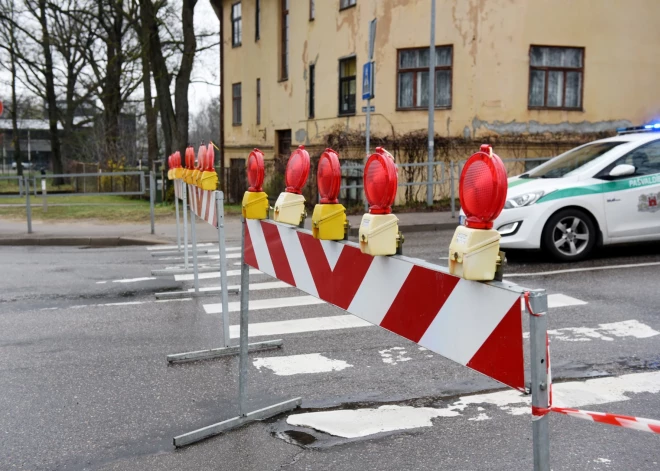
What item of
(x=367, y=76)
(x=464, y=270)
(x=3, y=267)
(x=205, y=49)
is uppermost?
(x=205, y=49)

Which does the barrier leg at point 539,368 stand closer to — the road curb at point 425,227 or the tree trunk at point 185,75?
the road curb at point 425,227

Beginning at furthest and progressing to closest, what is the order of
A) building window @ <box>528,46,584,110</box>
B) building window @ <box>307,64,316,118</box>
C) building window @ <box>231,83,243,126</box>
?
building window @ <box>231,83,243,126</box> < building window @ <box>307,64,316,118</box> < building window @ <box>528,46,584,110</box>

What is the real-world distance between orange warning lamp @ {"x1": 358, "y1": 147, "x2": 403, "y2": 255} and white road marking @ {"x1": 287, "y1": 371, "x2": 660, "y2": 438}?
1.64 meters

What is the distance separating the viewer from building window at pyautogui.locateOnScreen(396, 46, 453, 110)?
66.0 feet

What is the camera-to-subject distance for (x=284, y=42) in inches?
1052

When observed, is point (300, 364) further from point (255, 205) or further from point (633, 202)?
point (633, 202)

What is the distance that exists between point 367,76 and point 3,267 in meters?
7.95

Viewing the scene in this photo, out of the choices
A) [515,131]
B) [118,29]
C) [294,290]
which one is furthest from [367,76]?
[118,29]

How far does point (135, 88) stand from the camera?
40.8 meters

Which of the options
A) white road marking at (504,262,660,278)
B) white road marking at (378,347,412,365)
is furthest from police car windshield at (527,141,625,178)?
white road marking at (378,347,412,365)

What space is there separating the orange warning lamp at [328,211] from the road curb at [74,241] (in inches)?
467

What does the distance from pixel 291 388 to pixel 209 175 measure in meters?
2.40

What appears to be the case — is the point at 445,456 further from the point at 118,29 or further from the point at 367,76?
the point at 118,29

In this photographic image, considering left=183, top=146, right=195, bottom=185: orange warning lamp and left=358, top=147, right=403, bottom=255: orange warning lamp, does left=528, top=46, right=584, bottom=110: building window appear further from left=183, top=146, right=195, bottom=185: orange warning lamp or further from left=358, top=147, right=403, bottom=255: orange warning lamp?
left=358, top=147, right=403, bottom=255: orange warning lamp
